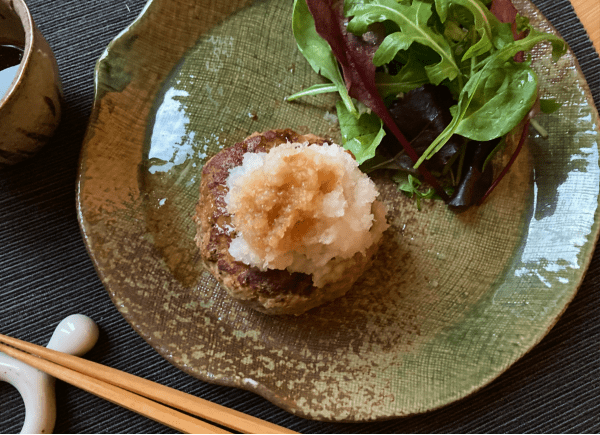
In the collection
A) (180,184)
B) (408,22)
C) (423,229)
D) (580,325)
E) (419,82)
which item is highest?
(408,22)

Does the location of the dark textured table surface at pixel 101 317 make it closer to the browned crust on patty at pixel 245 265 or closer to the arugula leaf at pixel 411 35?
the browned crust on patty at pixel 245 265

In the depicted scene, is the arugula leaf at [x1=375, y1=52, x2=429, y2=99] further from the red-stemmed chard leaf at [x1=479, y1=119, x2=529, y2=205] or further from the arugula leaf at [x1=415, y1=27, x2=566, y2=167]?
the red-stemmed chard leaf at [x1=479, y1=119, x2=529, y2=205]

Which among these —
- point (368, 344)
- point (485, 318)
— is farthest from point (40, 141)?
point (485, 318)

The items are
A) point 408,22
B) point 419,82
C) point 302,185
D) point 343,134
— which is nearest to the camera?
point 302,185

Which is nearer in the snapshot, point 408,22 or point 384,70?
point 408,22

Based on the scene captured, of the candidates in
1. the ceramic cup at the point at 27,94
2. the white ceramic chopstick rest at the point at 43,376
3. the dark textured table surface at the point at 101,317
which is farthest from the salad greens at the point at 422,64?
the white ceramic chopstick rest at the point at 43,376

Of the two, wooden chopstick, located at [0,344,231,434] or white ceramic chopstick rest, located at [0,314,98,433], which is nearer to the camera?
wooden chopstick, located at [0,344,231,434]

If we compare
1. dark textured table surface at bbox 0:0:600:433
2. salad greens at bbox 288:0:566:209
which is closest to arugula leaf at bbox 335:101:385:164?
salad greens at bbox 288:0:566:209

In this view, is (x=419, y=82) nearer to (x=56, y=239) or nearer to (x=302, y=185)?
(x=302, y=185)

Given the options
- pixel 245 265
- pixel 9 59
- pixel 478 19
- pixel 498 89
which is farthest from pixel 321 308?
pixel 9 59
